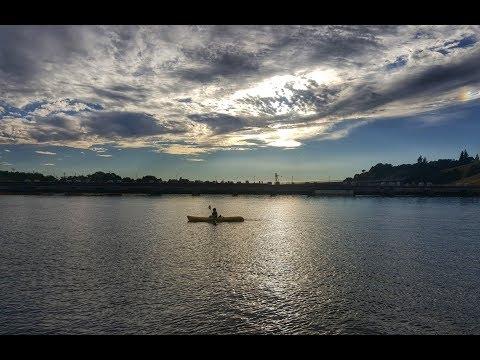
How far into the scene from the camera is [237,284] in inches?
1778

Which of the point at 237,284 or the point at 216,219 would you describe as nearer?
the point at 237,284

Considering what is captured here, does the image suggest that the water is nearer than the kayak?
Yes

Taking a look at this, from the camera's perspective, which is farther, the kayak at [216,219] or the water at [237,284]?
the kayak at [216,219]

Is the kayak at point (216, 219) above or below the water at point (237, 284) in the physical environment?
above

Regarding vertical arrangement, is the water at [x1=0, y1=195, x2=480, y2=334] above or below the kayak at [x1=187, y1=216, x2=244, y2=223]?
below

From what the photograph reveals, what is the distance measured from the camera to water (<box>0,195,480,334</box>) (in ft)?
106

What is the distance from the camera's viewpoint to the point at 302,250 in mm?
71188

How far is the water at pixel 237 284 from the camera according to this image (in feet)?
106

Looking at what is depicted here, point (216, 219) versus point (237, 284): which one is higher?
point (216, 219)
